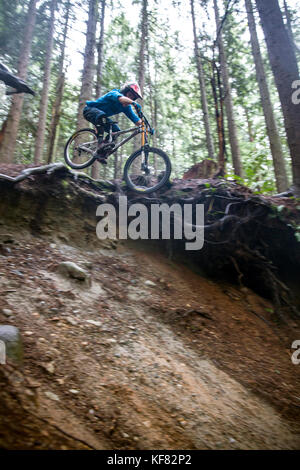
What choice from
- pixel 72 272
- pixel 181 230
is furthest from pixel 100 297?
pixel 181 230

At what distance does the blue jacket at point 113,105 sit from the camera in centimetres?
513

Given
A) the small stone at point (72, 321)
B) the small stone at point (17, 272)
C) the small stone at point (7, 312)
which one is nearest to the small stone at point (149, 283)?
the small stone at point (72, 321)

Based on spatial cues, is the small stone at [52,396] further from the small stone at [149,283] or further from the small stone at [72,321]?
the small stone at [149,283]

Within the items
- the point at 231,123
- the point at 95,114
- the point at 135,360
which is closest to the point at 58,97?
the point at 95,114

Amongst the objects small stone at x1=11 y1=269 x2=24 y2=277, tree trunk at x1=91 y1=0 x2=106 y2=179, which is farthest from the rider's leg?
tree trunk at x1=91 y1=0 x2=106 y2=179

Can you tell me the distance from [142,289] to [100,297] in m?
0.82

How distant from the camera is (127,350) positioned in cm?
311

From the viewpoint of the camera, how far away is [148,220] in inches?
216

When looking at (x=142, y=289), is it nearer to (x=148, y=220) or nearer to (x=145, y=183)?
(x=148, y=220)

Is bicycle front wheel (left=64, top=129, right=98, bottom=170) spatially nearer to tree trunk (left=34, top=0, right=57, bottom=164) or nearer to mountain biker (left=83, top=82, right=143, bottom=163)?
mountain biker (left=83, top=82, right=143, bottom=163)

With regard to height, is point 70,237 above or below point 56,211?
below

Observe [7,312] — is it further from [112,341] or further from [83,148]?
[83,148]

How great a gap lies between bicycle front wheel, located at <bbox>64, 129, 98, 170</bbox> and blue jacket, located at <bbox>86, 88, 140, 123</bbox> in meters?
0.73

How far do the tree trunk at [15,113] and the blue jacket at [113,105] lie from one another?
12.6 ft
